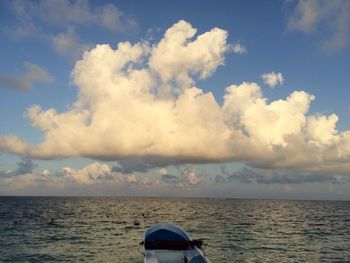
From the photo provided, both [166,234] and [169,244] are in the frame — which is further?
[166,234]

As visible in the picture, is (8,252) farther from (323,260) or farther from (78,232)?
(323,260)

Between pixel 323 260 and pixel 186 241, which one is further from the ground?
pixel 186 241

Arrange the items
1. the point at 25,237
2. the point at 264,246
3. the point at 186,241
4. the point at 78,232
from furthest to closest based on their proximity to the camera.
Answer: the point at 78,232 < the point at 25,237 < the point at 264,246 < the point at 186,241

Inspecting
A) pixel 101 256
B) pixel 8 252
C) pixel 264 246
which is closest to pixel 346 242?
pixel 264 246

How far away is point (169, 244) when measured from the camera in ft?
103

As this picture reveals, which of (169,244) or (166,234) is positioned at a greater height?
(166,234)

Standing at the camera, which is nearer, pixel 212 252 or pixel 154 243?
pixel 154 243

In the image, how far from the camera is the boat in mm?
29000

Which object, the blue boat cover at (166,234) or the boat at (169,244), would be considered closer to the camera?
the boat at (169,244)

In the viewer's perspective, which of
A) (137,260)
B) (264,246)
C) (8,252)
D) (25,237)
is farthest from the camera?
(25,237)

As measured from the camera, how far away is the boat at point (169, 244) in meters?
29.0

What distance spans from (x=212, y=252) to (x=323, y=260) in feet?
35.5

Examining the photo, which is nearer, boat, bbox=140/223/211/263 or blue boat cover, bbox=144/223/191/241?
boat, bbox=140/223/211/263

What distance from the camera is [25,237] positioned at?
51156 mm
